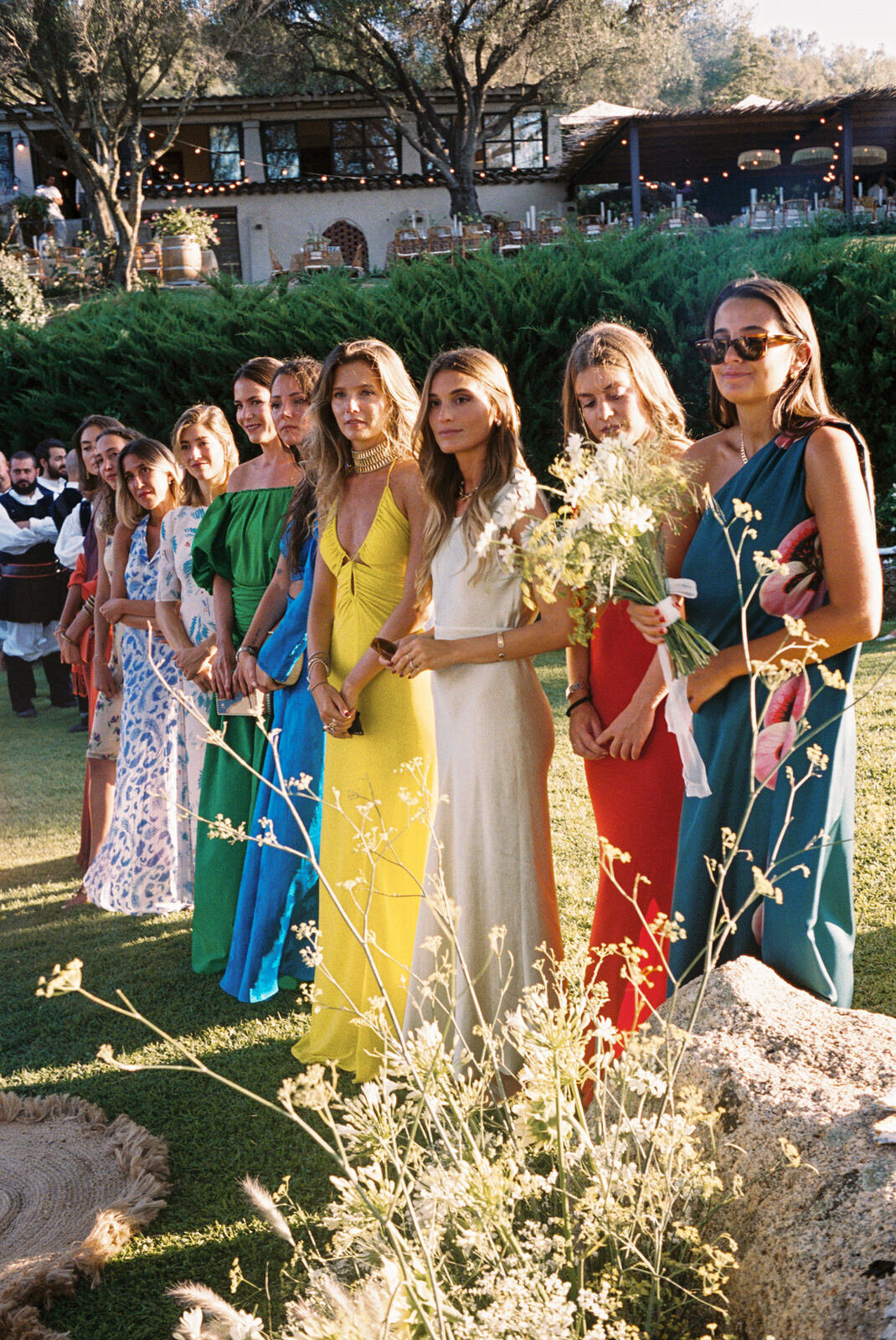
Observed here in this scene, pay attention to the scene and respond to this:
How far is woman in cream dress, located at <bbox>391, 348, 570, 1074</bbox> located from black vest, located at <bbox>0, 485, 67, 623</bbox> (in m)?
9.05

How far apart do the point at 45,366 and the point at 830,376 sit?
9.93m

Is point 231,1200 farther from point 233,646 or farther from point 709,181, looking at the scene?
point 709,181

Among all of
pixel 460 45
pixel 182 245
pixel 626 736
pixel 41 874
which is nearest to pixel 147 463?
pixel 41 874

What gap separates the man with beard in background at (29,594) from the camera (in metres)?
11.4

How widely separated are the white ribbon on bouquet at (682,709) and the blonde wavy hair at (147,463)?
379 centimetres

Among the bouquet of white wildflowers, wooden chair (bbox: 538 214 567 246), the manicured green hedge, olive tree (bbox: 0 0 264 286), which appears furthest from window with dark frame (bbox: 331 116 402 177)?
the bouquet of white wildflowers

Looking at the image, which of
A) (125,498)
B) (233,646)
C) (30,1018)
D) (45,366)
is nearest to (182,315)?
(45,366)

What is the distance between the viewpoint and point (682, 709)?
2.31 meters

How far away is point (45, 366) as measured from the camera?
14.8 m

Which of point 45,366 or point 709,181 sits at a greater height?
point 709,181

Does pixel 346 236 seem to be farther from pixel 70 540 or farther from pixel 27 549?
pixel 70 540

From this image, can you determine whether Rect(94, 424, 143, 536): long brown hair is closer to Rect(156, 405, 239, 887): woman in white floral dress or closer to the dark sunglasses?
Rect(156, 405, 239, 887): woman in white floral dress

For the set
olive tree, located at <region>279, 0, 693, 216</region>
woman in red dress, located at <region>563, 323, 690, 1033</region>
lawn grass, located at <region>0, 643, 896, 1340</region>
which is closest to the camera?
lawn grass, located at <region>0, 643, 896, 1340</region>

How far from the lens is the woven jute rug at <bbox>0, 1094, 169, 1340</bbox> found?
2809mm
